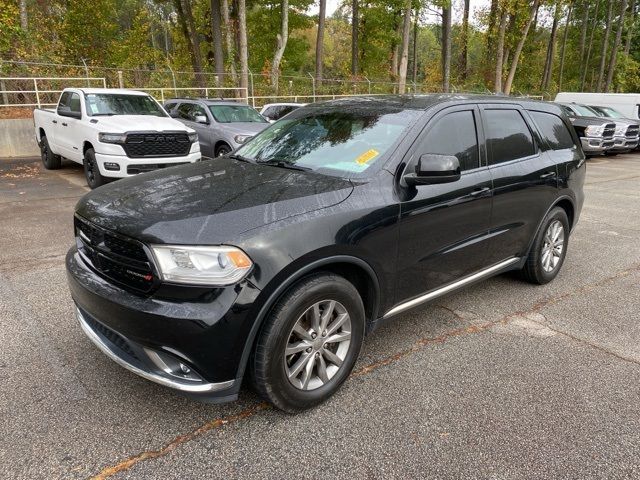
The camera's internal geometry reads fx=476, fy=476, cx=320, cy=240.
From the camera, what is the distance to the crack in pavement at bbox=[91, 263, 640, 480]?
2.35m

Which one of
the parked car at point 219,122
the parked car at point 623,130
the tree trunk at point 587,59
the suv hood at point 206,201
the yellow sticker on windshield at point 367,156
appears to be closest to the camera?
the suv hood at point 206,201

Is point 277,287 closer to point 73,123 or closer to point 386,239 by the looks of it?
point 386,239

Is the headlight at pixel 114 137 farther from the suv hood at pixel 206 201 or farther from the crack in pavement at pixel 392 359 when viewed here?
the crack in pavement at pixel 392 359

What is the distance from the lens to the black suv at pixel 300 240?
233 centimetres

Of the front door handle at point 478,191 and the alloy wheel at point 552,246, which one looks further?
the alloy wheel at point 552,246

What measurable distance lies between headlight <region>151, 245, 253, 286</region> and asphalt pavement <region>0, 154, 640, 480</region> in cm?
89

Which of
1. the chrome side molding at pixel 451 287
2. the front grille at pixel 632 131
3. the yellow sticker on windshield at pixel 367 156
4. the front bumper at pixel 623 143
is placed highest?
the yellow sticker on windshield at pixel 367 156

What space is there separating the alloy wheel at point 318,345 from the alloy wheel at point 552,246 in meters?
2.74

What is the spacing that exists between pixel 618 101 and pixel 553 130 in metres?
18.6

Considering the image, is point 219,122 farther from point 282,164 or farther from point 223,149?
point 282,164

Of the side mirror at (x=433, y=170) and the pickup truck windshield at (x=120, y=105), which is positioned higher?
the pickup truck windshield at (x=120, y=105)

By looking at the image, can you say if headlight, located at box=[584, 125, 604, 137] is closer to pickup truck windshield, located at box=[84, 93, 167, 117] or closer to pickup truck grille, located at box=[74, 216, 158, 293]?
pickup truck windshield, located at box=[84, 93, 167, 117]

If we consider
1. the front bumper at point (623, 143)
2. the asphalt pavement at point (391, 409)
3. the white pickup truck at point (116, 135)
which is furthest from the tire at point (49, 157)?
the front bumper at point (623, 143)

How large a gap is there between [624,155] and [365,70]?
945 inches
